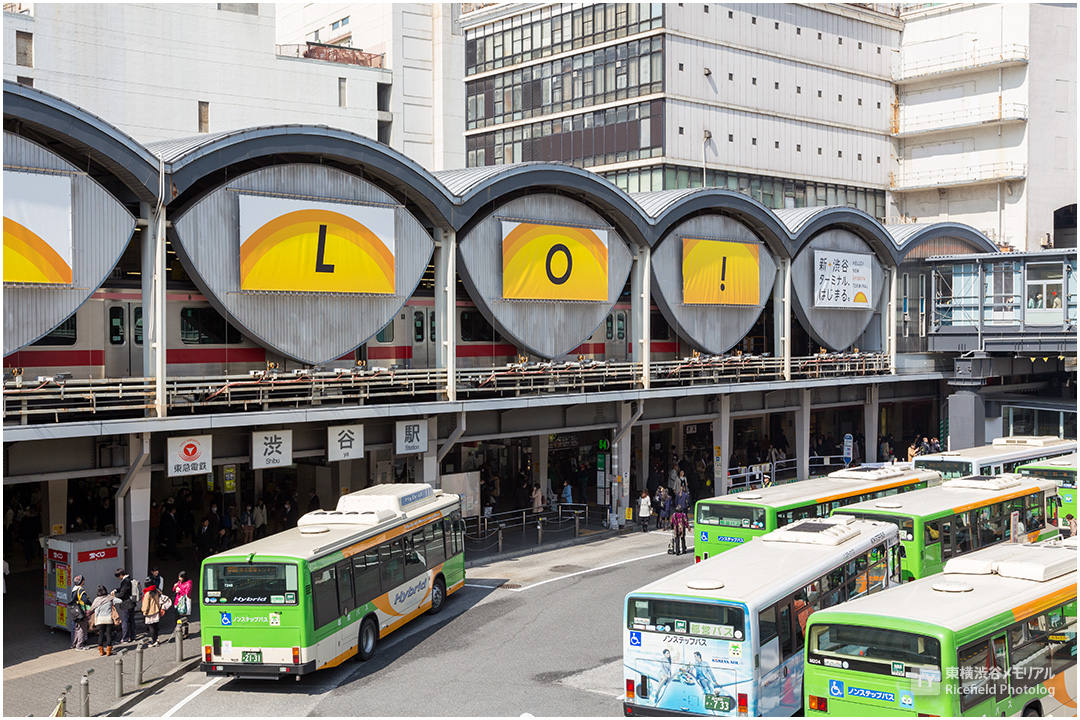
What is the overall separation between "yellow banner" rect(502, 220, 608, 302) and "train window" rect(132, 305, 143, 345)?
11.4 m

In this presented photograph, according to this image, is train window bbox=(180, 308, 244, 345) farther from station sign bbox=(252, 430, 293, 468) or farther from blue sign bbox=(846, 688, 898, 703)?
blue sign bbox=(846, 688, 898, 703)

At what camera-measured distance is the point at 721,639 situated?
16.7 m

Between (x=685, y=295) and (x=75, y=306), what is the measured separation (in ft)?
73.3

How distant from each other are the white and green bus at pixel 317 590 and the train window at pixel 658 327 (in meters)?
18.7

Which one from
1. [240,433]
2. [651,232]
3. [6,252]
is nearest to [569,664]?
[240,433]

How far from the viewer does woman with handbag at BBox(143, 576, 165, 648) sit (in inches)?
927

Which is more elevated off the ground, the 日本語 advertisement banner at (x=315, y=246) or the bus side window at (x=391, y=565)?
the 日本語 advertisement banner at (x=315, y=246)

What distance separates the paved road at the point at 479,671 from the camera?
768 inches

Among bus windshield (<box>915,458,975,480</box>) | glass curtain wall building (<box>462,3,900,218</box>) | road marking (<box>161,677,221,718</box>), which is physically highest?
glass curtain wall building (<box>462,3,900,218</box>)

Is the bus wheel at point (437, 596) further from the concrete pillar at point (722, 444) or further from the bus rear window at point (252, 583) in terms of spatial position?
the concrete pillar at point (722, 444)

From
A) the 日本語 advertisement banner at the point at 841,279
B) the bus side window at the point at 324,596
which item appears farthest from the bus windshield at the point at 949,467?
the bus side window at the point at 324,596

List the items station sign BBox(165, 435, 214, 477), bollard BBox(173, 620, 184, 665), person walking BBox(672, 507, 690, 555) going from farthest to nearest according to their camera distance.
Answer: person walking BBox(672, 507, 690, 555), station sign BBox(165, 435, 214, 477), bollard BBox(173, 620, 184, 665)

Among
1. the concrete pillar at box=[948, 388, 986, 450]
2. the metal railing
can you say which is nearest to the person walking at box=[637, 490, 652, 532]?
the metal railing

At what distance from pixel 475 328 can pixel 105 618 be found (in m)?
15.9
